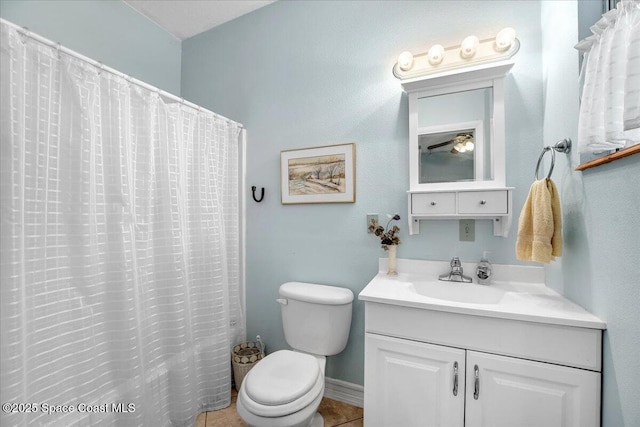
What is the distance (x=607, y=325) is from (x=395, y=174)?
1078 millimetres

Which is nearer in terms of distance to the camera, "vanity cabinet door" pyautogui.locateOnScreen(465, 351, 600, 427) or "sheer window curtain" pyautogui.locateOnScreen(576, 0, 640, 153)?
"sheer window curtain" pyautogui.locateOnScreen(576, 0, 640, 153)

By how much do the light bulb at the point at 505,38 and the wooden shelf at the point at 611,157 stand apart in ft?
2.41

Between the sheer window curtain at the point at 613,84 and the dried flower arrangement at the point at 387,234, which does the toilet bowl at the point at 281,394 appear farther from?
the sheer window curtain at the point at 613,84

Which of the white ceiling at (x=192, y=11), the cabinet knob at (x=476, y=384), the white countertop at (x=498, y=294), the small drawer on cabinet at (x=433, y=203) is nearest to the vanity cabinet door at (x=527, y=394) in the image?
the cabinet knob at (x=476, y=384)

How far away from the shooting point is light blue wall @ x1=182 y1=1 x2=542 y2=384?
1.44m

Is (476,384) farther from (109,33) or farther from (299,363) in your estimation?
(109,33)

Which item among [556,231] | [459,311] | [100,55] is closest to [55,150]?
[100,55]

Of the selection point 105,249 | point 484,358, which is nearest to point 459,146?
point 484,358

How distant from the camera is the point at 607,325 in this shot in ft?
2.98

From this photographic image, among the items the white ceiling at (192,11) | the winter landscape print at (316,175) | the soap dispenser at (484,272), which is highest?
the white ceiling at (192,11)

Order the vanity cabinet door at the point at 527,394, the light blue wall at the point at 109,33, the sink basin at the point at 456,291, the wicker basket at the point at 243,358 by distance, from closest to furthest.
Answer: the vanity cabinet door at the point at 527,394, the sink basin at the point at 456,291, the light blue wall at the point at 109,33, the wicker basket at the point at 243,358

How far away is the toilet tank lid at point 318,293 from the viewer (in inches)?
62.2

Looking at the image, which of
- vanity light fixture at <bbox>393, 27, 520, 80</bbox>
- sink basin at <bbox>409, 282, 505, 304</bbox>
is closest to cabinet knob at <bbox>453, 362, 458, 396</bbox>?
sink basin at <bbox>409, 282, 505, 304</bbox>

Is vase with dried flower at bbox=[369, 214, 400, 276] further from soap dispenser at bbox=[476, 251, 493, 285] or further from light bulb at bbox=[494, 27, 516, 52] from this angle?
light bulb at bbox=[494, 27, 516, 52]
